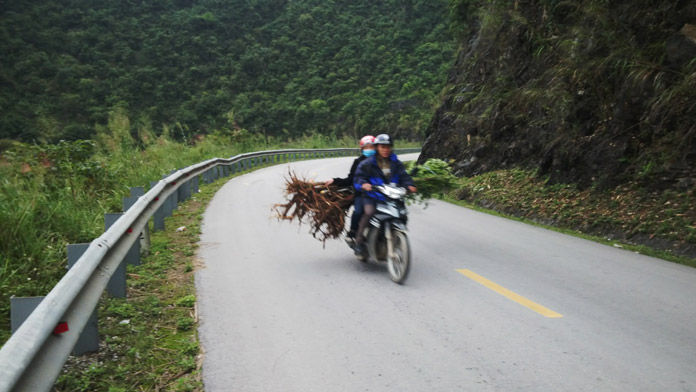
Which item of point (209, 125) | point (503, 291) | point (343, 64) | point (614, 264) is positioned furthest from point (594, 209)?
point (343, 64)

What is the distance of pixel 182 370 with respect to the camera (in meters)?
4.39

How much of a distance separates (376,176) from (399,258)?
52.5 inches

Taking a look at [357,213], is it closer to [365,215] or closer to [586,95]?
[365,215]

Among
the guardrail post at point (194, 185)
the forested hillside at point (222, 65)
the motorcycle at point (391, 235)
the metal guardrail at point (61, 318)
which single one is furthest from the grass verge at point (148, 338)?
the forested hillside at point (222, 65)

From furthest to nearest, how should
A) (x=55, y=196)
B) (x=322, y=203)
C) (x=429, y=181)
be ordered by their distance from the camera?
1. (x=55, y=196)
2. (x=429, y=181)
3. (x=322, y=203)

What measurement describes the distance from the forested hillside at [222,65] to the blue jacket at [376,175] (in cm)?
3587

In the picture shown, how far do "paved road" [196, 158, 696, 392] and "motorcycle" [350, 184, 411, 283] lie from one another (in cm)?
20

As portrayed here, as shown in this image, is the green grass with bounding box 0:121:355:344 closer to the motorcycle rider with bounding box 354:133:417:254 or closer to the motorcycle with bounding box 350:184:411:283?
the motorcycle rider with bounding box 354:133:417:254

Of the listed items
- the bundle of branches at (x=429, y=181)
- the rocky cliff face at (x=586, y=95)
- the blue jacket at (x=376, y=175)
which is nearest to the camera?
the blue jacket at (x=376, y=175)

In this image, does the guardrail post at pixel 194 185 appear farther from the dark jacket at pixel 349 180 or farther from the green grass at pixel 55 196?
the dark jacket at pixel 349 180

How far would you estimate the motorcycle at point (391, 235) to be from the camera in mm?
6922

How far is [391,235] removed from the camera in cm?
724

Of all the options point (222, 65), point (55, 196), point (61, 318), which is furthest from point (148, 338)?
point (222, 65)

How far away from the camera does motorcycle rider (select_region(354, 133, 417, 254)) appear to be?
7617 millimetres
